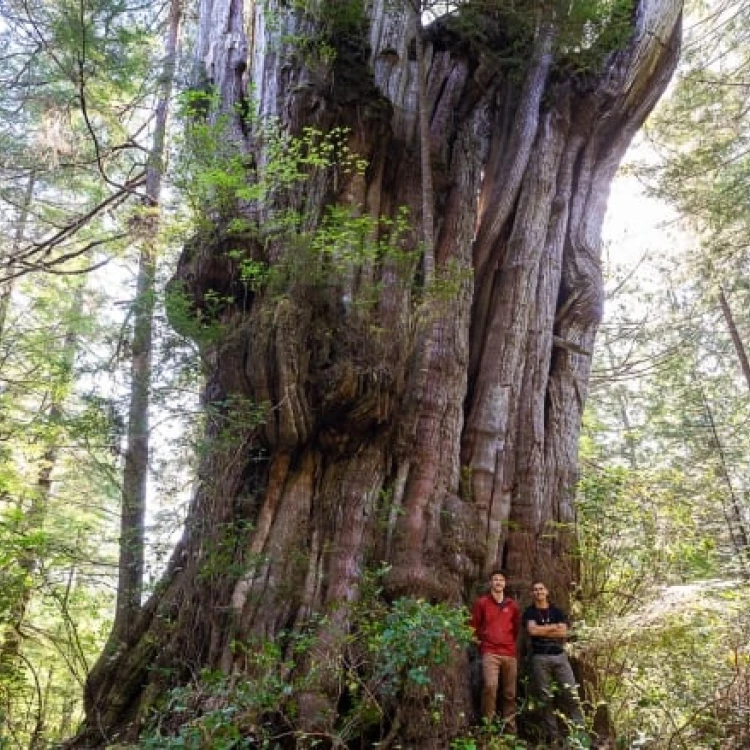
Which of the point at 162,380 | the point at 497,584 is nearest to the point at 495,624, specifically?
the point at 497,584

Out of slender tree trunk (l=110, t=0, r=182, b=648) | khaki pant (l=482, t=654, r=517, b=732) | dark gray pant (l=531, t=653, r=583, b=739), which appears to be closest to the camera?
khaki pant (l=482, t=654, r=517, b=732)

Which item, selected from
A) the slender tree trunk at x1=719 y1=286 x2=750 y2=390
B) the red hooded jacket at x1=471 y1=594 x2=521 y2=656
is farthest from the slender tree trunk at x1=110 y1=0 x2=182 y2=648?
the slender tree trunk at x1=719 y1=286 x2=750 y2=390

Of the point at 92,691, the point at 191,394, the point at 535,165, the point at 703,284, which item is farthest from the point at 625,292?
the point at 92,691

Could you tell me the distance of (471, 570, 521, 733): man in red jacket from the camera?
463 cm

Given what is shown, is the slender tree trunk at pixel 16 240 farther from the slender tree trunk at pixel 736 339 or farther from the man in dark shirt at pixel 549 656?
the slender tree trunk at pixel 736 339

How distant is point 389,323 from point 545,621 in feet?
8.30

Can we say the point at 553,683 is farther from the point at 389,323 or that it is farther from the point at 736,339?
the point at 736,339

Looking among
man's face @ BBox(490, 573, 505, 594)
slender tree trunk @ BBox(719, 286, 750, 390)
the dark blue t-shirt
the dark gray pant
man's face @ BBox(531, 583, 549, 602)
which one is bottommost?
the dark gray pant

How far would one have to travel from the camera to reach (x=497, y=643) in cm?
476

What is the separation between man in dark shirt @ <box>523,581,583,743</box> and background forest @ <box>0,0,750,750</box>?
176 mm

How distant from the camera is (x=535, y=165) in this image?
6.90 m

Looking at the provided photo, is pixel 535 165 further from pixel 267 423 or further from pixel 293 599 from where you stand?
pixel 293 599

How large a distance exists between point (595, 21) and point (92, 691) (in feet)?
23.4

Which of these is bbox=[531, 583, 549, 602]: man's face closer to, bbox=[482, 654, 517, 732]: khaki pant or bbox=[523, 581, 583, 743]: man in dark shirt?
bbox=[523, 581, 583, 743]: man in dark shirt
